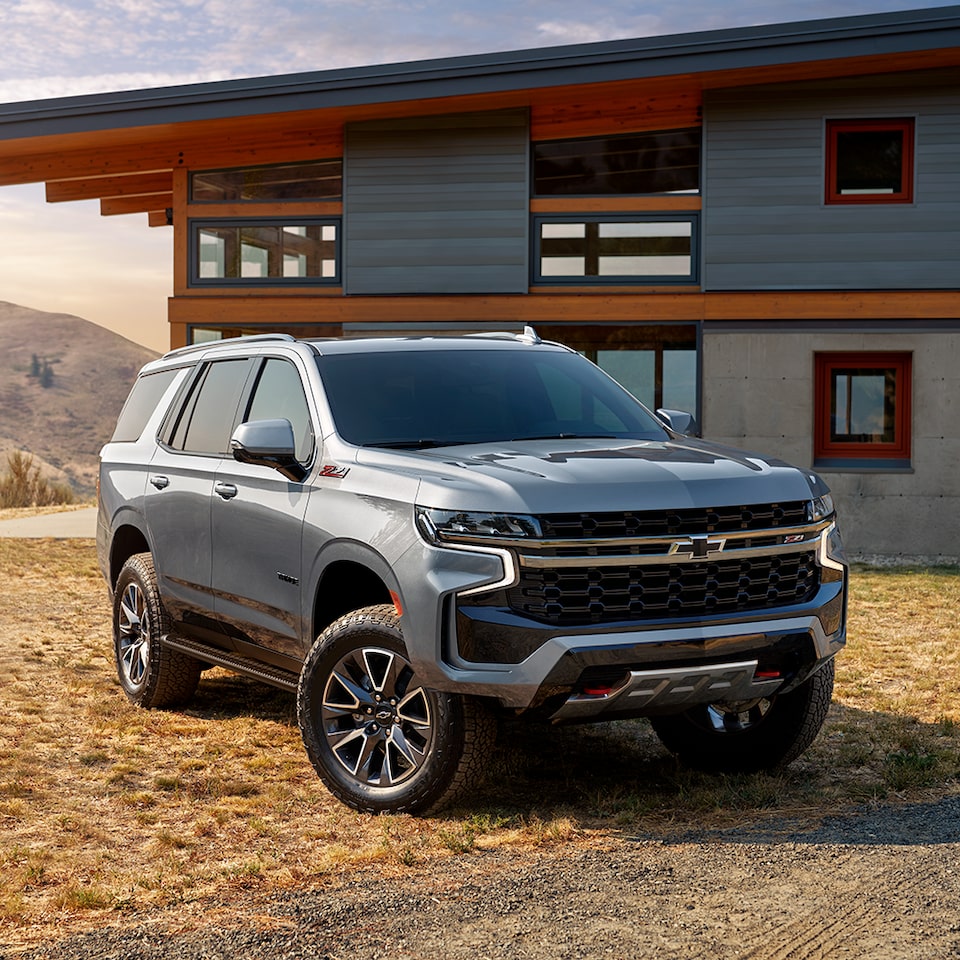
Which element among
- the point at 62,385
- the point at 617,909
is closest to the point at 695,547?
the point at 617,909

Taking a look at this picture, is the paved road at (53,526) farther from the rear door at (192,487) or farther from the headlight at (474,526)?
the headlight at (474,526)

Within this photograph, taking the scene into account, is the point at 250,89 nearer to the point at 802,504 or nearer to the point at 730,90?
the point at 730,90

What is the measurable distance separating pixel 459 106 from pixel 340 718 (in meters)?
12.4

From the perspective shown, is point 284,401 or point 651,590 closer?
point 651,590

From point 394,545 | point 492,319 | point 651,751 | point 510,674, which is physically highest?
point 492,319

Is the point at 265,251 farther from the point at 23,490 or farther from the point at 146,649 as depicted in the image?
the point at 146,649

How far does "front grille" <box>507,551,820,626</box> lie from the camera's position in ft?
16.4

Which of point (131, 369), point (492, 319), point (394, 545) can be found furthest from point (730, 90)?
point (131, 369)

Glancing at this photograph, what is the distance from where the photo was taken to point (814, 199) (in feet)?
54.4

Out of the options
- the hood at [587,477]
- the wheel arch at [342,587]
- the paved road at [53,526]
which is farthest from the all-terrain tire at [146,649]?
the paved road at [53,526]

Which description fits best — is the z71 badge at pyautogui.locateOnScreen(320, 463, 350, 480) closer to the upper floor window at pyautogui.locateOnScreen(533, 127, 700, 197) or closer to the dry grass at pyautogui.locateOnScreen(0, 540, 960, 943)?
the dry grass at pyautogui.locateOnScreen(0, 540, 960, 943)

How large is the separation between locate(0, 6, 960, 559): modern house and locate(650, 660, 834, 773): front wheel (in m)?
10.4

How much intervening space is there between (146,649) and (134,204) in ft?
57.1

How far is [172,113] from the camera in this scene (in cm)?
1641
